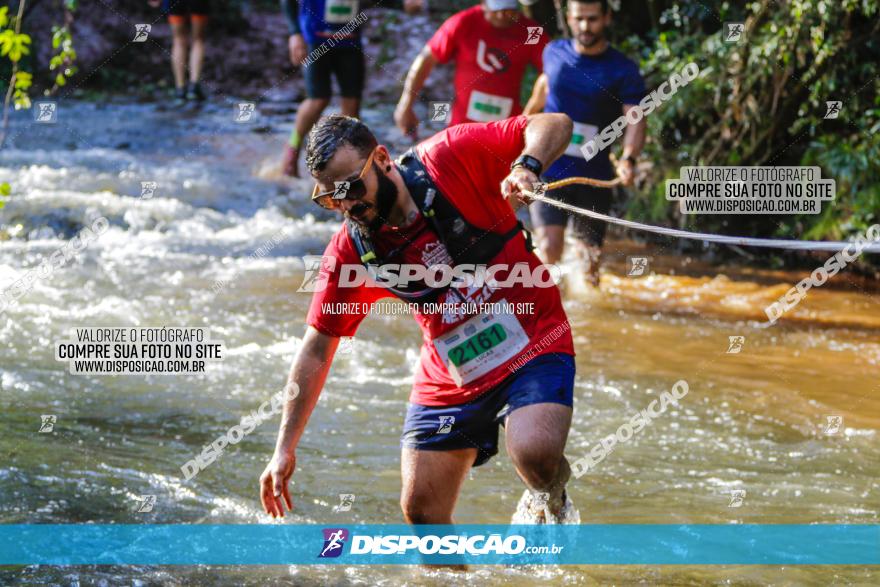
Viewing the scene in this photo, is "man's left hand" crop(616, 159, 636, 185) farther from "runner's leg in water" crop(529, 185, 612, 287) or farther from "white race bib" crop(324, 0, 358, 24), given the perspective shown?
"white race bib" crop(324, 0, 358, 24)

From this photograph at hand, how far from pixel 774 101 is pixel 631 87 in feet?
10.9

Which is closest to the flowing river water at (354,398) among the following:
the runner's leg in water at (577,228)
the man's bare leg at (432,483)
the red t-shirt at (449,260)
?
the man's bare leg at (432,483)

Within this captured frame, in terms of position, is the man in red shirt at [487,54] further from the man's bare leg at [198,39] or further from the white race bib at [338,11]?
the man's bare leg at [198,39]

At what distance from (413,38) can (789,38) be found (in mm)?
8813

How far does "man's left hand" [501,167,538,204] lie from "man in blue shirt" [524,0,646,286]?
3.77 meters

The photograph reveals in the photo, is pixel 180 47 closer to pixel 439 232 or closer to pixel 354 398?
pixel 354 398

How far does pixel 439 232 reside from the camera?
3.89 m

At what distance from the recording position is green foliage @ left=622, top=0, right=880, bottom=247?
32.0 feet

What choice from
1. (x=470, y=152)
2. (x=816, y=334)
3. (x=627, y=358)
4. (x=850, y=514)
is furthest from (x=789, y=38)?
(x=470, y=152)

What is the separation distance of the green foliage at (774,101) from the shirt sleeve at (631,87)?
2652 mm

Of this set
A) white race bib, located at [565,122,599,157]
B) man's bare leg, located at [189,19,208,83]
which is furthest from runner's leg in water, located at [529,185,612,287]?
man's bare leg, located at [189,19,208,83]

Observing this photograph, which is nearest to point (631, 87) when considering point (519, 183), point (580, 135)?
A: point (580, 135)

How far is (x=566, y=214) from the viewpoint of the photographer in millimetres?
7844

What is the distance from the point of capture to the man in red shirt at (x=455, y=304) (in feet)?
12.5
